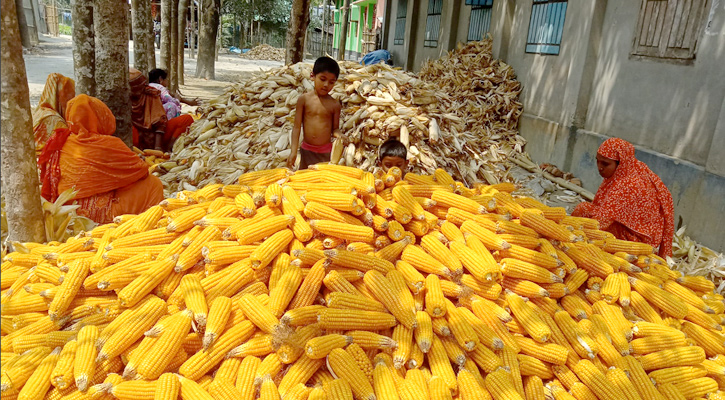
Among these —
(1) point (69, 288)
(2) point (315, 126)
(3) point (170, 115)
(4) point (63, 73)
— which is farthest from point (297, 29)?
(4) point (63, 73)

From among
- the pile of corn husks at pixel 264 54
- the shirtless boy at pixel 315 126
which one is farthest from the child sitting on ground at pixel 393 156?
the pile of corn husks at pixel 264 54

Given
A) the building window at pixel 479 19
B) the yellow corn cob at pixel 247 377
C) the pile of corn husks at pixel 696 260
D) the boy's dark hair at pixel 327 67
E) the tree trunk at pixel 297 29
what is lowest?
the pile of corn husks at pixel 696 260

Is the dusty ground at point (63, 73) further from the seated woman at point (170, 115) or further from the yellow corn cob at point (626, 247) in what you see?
the yellow corn cob at point (626, 247)

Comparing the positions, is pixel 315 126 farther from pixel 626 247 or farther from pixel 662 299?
pixel 662 299

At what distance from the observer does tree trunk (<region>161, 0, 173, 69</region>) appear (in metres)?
12.2

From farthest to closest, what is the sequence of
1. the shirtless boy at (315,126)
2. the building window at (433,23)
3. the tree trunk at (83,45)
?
the building window at (433,23) → the tree trunk at (83,45) → the shirtless boy at (315,126)

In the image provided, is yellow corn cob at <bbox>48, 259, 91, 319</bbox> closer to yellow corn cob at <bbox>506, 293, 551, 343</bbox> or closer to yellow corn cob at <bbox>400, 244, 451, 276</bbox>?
yellow corn cob at <bbox>400, 244, 451, 276</bbox>

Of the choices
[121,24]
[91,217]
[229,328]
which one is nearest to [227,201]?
[229,328]

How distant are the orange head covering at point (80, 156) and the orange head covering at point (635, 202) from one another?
16.0 ft

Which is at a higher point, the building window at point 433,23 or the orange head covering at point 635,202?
the building window at point 433,23

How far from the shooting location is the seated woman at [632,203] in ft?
14.3

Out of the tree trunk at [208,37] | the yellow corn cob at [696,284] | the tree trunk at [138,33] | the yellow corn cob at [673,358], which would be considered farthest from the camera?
the tree trunk at [208,37]

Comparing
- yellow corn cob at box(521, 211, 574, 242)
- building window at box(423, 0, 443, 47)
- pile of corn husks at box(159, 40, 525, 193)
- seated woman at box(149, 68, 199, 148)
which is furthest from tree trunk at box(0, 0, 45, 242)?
building window at box(423, 0, 443, 47)

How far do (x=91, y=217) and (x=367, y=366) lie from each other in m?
3.45
